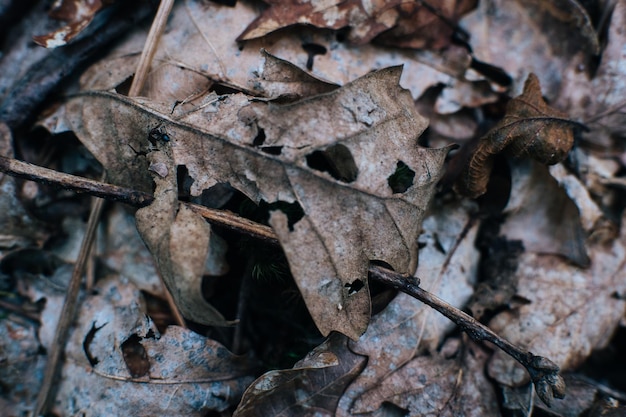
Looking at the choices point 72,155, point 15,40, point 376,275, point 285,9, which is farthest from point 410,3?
point 15,40

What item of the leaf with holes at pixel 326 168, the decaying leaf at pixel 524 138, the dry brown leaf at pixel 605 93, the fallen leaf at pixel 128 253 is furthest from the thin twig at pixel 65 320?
the dry brown leaf at pixel 605 93

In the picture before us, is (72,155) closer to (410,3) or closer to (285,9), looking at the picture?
(285,9)

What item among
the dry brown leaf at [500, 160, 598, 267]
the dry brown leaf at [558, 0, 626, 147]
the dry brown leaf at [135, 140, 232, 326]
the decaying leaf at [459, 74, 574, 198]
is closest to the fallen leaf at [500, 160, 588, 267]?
the dry brown leaf at [500, 160, 598, 267]

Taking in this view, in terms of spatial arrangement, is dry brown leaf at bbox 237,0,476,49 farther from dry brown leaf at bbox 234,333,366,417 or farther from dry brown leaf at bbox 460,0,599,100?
dry brown leaf at bbox 234,333,366,417

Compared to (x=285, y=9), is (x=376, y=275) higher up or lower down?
lower down

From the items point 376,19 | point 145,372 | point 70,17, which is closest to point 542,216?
point 376,19

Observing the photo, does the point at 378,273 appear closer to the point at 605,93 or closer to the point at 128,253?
the point at 128,253
